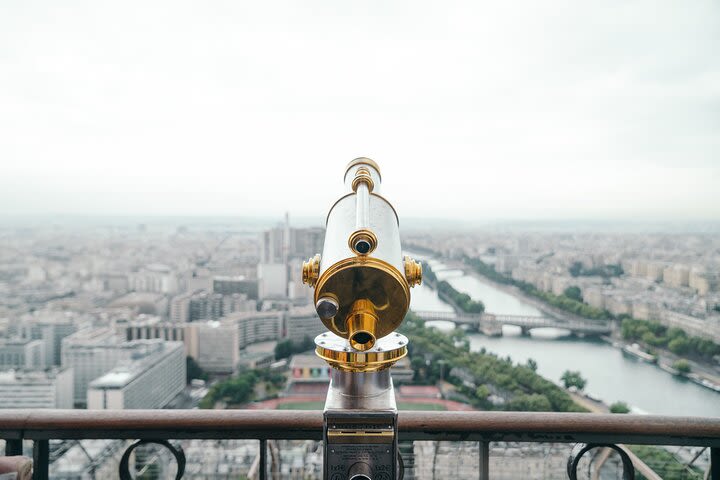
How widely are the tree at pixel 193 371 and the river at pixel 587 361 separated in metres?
4.63

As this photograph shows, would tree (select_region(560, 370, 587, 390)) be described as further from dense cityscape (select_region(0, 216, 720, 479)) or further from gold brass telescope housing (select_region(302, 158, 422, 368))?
gold brass telescope housing (select_region(302, 158, 422, 368))

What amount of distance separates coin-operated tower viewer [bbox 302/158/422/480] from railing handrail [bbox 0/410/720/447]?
0.23m

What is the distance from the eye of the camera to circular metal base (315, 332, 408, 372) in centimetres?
56

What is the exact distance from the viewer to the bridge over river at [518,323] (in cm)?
884

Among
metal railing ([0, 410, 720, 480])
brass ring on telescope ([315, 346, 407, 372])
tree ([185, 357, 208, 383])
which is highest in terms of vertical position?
brass ring on telescope ([315, 346, 407, 372])

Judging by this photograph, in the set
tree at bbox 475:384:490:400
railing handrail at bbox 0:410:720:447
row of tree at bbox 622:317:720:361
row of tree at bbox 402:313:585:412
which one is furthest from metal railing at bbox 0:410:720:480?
row of tree at bbox 622:317:720:361

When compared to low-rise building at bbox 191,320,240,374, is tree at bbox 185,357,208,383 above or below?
below

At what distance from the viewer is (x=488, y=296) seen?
435 inches

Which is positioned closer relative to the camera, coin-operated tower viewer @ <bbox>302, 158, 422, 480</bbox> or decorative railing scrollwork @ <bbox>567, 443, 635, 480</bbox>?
coin-operated tower viewer @ <bbox>302, 158, 422, 480</bbox>

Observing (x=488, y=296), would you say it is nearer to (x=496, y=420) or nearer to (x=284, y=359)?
(x=284, y=359)

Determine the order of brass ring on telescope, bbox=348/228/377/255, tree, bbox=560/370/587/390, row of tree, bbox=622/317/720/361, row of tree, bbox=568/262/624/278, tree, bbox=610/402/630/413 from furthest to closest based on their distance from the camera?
1. row of tree, bbox=568/262/624/278
2. tree, bbox=560/370/587/390
3. row of tree, bbox=622/317/720/361
4. tree, bbox=610/402/630/413
5. brass ring on telescope, bbox=348/228/377/255

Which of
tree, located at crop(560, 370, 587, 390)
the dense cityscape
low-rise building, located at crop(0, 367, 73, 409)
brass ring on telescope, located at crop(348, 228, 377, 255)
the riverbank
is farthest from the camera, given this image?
low-rise building, located at crop(0, 367, 73, 409)

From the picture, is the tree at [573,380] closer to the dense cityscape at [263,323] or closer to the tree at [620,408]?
the dense cityscape at [263,323]

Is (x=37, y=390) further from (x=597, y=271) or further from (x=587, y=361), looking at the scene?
(x=597, y=271)
